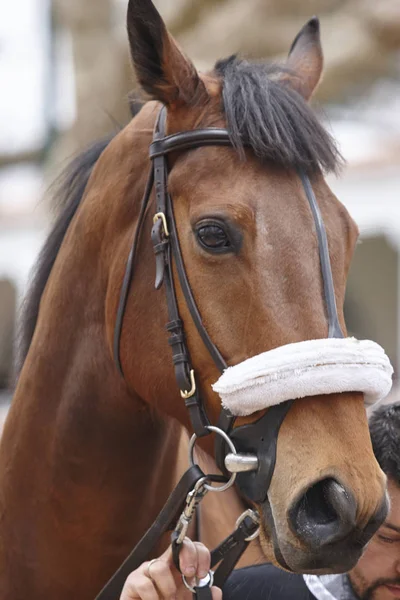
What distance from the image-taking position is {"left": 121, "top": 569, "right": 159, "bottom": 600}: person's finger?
79.1 inches

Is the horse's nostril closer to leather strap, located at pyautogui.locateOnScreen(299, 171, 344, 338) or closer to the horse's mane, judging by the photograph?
leather strap, located at pyautogui.locateOnScreen(299, 171, 344, 338)

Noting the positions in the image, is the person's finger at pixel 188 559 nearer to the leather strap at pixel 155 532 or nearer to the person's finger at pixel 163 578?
the person's finger at pixel 163 578

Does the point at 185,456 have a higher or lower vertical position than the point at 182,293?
lower

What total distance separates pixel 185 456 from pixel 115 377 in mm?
510

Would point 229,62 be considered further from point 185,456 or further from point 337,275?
point 185,456

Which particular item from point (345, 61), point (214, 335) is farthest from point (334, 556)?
point (345, 61)

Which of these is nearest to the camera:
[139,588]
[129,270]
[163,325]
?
[139,588]

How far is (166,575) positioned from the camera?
2.04 m

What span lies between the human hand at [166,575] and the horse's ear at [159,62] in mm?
1178

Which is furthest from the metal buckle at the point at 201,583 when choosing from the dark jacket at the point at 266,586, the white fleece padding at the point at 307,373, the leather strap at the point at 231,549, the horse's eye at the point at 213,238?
the horse's eye at the point at 213,238

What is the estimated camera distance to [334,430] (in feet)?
6.14

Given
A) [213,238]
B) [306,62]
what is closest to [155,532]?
[213,238]

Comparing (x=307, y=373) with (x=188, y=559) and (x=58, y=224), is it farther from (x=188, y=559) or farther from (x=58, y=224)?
(x=58, y=224)

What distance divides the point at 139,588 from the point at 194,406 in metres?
0.45
